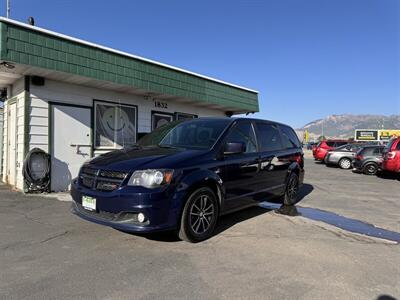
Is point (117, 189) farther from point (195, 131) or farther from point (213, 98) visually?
point (213, 98)

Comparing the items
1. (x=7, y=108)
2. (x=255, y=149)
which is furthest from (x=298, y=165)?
(x=7, y=108)

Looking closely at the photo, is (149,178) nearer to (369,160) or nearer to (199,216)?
(199,216)

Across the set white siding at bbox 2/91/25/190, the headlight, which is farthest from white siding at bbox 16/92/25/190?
the headlight

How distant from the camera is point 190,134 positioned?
19.7 ft

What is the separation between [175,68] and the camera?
1172cm

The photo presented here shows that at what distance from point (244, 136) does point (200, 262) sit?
258cm

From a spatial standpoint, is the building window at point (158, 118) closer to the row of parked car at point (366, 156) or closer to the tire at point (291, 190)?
the tire at point (291, 190)

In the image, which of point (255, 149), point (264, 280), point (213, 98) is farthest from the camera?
point (213, 98)

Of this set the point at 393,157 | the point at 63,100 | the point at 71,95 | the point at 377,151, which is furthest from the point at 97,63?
the point at 377,151

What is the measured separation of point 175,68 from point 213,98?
2377 mm

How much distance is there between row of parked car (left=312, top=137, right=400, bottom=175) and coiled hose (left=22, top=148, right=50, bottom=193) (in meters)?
12.3

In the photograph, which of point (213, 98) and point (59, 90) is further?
point (213, 98)

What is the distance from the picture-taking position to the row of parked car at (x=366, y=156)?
553 inches

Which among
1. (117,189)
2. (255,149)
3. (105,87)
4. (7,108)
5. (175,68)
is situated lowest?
(117,189)
